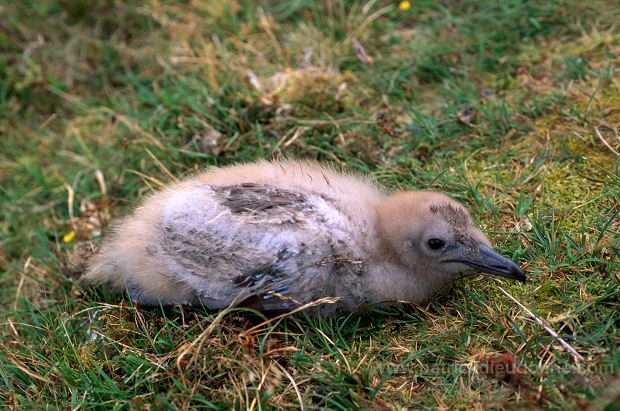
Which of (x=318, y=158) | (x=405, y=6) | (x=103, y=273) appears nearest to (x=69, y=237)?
(x=103, y=273)

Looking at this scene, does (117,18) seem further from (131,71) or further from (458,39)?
(458,39)

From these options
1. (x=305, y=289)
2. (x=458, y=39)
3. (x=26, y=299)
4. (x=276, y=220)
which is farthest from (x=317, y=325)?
(x=458, y=39)

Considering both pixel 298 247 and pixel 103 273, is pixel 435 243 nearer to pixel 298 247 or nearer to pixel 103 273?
pixel 298 247

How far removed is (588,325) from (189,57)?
3.57 metres

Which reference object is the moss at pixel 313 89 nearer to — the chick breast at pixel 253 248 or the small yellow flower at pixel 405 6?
the small yellow flower at pixel 405 6

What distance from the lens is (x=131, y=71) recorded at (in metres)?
5.43

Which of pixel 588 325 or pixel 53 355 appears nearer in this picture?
pixel 588 325

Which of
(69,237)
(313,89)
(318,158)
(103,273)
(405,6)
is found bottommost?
(69,237)

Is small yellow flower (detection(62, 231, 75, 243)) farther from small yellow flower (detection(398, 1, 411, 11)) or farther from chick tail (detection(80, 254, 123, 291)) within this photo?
small yellow flower (detection(398, 1, 411, 11))

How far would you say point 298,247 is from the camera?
9.31 ft

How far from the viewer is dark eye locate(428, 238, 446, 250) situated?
294 centimetres

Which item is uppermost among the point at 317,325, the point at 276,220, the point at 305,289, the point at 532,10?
the point at 532,10

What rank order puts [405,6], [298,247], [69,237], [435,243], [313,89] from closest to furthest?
[298,247] → [435,243] → [69,237] → [313,89] → [405,6]

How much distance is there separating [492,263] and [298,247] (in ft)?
2.76
